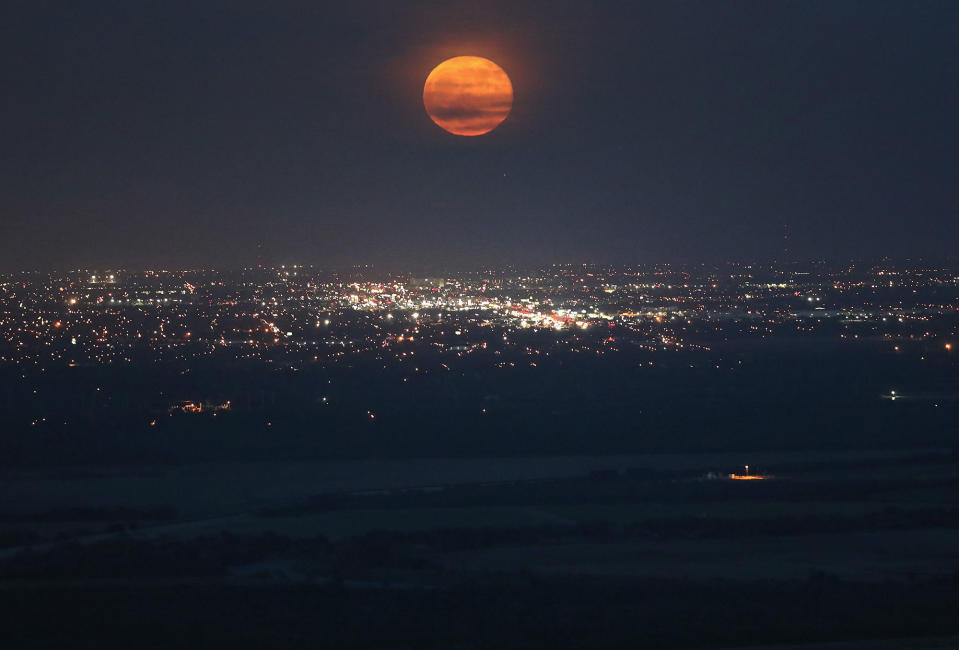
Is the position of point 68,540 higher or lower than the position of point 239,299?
lower

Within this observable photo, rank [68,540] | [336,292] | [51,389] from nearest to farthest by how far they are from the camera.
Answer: [68,540], [51,389], [336,292]

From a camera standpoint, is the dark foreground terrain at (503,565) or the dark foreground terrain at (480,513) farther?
the dark foreground terrain at (480,513)

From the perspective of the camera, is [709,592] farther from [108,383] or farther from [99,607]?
[108,383]

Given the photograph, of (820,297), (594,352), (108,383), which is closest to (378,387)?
(108,383)

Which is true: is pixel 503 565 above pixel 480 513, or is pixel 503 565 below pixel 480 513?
below

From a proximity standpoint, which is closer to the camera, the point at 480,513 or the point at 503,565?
the point at 503,565

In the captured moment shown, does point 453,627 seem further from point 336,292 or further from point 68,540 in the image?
point 336,292

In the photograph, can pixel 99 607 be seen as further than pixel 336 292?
No

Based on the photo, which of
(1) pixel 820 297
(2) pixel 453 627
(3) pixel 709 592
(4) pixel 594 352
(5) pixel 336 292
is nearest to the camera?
(2) pixel 453 627

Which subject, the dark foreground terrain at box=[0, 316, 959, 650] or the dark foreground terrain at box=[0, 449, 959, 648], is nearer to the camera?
the dark foreground terrain at box=[0, 449, 959, 648]
